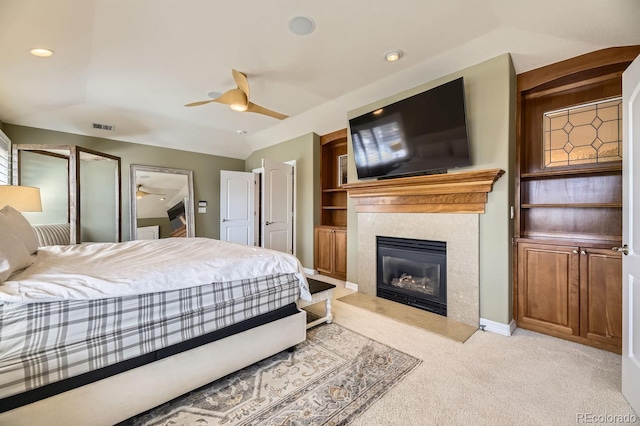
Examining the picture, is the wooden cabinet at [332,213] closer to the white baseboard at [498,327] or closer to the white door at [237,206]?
the white door at [237,206]

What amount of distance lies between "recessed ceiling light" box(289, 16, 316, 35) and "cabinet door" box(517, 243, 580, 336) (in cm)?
292

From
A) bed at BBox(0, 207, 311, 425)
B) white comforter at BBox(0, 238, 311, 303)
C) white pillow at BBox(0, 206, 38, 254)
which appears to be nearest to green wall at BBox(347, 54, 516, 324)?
white comforter at BBox(0, 238, 311, 303)

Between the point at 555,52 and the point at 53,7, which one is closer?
the point at 53,7

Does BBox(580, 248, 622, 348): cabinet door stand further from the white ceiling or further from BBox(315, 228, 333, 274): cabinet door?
BBox(315, 228, 333, 274): cabinet door

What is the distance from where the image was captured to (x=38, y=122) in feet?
12.6

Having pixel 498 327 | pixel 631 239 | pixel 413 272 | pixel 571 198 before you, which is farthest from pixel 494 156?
pixel 498 327

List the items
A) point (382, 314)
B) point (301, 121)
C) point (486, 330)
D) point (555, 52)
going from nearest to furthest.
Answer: point (555, 52), point (486, 330), point (382, 314), point (301, 121)

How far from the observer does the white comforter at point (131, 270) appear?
1.31 m

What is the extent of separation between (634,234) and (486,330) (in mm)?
1519

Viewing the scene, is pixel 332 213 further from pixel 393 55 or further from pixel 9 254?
pixel 9 254

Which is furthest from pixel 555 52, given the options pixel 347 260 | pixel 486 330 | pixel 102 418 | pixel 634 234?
pixel 102 418

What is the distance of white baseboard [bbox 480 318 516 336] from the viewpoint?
99.7 inches

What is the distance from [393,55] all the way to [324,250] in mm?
3218

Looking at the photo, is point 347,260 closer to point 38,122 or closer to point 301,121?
point 301,121
